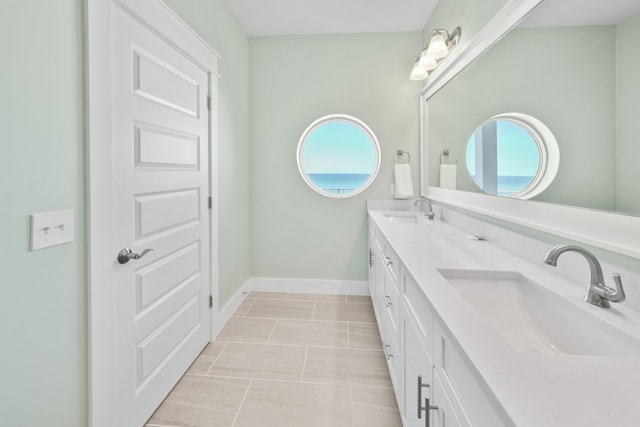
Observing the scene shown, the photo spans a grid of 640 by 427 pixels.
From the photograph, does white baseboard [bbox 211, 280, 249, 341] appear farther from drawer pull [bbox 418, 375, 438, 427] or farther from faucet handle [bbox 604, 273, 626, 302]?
faucet handle [bbox 604, 273, 626, 302]

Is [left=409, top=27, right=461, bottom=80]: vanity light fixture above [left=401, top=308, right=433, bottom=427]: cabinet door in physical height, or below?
above

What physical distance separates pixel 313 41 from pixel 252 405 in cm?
325

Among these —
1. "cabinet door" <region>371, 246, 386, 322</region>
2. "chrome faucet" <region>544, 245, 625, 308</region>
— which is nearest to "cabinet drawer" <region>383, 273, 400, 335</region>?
"cabinet door" <region>371, 246, 386, 322</region>

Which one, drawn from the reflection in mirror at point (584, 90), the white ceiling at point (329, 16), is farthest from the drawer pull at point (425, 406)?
the white ceiling at point (329, 16)

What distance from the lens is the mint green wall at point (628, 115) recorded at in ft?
3.23

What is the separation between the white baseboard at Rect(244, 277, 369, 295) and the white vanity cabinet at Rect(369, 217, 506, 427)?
160 centimetres

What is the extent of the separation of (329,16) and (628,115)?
8.66ft

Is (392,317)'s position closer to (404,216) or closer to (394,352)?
(394,352)

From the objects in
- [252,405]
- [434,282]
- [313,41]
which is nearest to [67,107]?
[434,282]

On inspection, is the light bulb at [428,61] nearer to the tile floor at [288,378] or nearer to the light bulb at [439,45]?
the light bulb at [439,45]

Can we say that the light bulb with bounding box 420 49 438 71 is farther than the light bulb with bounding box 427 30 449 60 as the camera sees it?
Yes

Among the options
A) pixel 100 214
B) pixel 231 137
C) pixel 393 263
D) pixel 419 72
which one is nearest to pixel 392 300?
pixel 393 263

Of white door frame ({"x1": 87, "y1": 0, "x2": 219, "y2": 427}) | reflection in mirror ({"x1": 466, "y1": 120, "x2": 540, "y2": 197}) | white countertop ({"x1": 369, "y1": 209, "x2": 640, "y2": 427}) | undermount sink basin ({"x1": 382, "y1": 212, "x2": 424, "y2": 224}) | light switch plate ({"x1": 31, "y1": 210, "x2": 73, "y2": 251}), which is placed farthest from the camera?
undermount sink basin ({"x1": 382, "y1": 212, "x2": 424, "y2": 224})

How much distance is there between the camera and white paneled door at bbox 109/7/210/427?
57.1 inches
